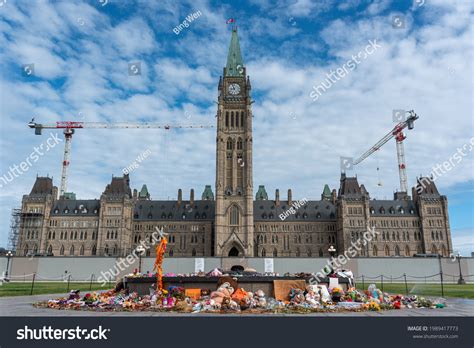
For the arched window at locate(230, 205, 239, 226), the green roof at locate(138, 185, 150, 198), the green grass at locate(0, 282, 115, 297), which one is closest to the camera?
the green grass at locate(0, 282, 115, 297)

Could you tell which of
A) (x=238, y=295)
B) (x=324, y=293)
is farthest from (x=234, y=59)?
(x=238, y=295)

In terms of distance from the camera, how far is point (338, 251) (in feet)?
318

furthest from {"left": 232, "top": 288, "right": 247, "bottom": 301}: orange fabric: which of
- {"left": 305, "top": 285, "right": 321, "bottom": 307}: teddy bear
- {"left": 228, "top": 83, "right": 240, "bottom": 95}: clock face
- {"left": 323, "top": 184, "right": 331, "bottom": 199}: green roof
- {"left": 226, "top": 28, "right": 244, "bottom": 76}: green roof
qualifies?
{"left": 323, "top": 184, "right": 331, "bottom": 199}: green roof

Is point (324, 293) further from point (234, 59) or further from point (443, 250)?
point (234, 59)

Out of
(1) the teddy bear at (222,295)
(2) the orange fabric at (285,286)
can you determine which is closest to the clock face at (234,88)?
(2) the orange fabric at (285,286)

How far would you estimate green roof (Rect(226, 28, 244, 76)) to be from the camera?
103312 mm

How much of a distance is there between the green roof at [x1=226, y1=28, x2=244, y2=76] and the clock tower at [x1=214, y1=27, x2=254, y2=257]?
1.65 feet

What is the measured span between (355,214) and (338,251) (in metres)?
10.3

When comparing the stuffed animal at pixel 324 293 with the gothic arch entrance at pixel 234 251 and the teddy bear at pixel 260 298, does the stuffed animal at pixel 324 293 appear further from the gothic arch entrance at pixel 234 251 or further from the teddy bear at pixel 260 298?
the gothic arch entrance at pixel 234 251

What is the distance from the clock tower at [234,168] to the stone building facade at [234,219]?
236mm

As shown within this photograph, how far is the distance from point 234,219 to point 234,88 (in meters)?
34.7

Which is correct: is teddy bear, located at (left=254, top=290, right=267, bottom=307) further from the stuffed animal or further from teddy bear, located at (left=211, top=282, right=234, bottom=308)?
the stuffed animal

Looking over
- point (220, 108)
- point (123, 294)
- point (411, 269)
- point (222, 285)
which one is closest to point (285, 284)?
point (222, 285)
